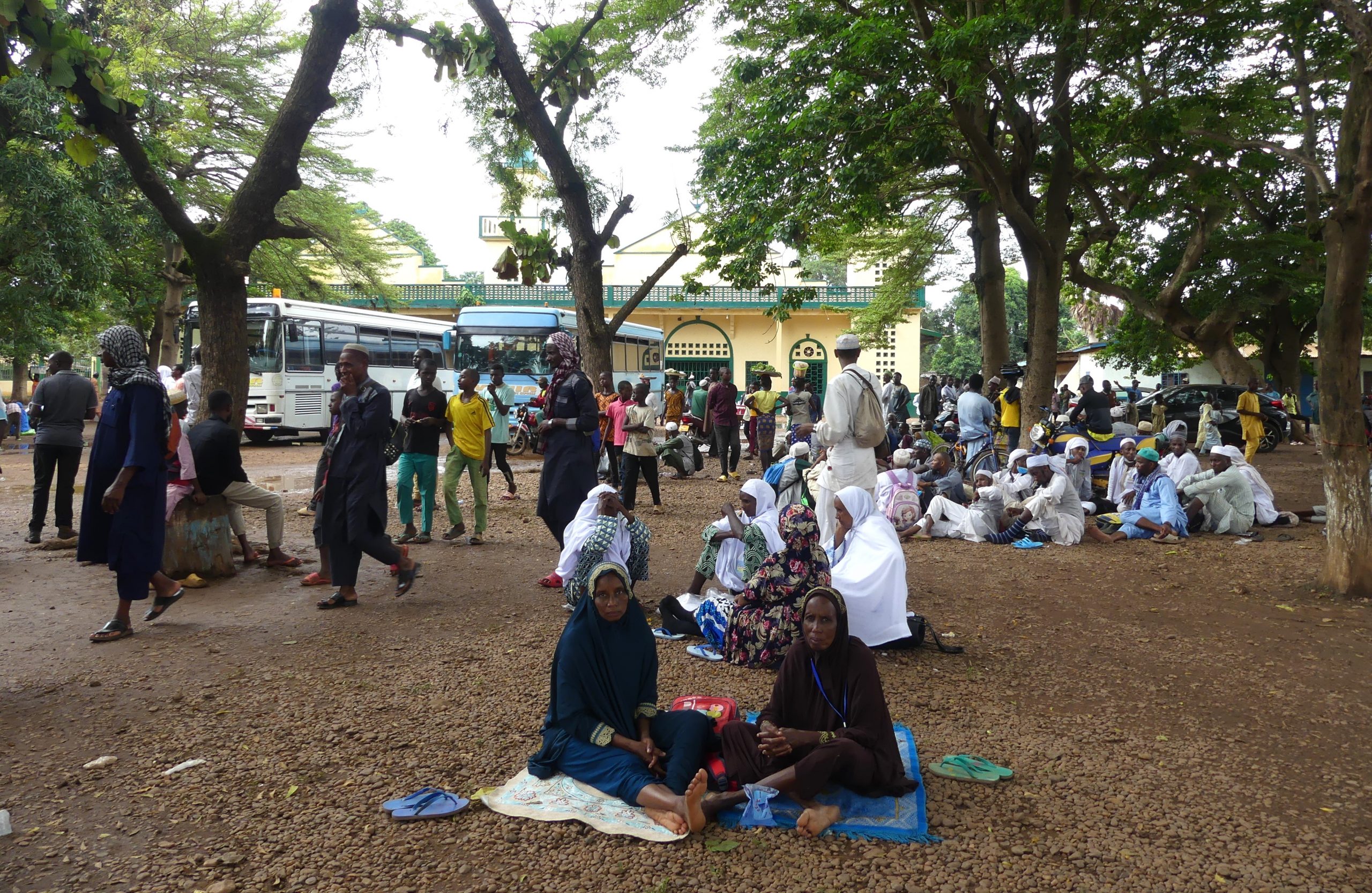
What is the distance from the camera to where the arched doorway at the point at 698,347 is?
111ft

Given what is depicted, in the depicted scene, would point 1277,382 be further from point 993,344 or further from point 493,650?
point 493,650

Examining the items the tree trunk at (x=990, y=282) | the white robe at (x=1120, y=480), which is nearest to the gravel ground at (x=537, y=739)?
the white robe at (x=1120, y=480)

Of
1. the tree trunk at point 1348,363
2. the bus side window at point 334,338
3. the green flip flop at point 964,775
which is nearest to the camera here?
the green flip flop at point 964,775

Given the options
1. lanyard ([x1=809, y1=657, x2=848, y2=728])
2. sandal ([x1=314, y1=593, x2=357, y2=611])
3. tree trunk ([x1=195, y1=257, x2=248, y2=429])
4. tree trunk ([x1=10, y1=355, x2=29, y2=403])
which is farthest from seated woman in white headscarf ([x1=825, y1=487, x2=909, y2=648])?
tree trunk ([x1=10, y1=355, x2=29, y2=403])

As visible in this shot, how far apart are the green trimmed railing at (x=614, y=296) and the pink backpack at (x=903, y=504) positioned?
2239 centimetres

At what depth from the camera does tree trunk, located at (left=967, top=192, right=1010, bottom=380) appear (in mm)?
16203

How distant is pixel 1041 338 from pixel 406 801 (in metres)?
11.3

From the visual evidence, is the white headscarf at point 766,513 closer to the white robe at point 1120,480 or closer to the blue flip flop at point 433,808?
the blue flip flop at point 433,808

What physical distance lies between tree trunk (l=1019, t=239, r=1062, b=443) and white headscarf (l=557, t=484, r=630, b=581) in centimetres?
836

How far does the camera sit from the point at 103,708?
4.24 metres

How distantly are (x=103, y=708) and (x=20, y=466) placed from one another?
42.4 ft

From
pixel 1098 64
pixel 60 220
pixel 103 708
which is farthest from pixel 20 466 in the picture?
pixel 1098 64

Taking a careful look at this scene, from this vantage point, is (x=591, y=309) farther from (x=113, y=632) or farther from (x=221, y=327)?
(x=113, y=632)

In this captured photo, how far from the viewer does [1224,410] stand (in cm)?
1839
